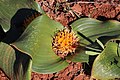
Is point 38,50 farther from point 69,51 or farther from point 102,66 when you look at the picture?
point 102,66

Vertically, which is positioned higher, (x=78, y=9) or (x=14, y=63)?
(x=78, y=9)

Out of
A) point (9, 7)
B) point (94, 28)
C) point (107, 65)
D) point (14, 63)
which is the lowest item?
point (107, 65)

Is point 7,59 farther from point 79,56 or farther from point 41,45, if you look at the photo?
point 79,56

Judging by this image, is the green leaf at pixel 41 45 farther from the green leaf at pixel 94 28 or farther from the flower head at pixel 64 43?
the green leaf at pixel 94 28

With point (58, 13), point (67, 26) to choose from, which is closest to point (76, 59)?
point (67, 26)

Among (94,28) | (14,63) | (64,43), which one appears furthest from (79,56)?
(14,63)

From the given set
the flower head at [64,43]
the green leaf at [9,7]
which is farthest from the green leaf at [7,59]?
the flower head at [64,43]

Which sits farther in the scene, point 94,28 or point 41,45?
point 94,28
